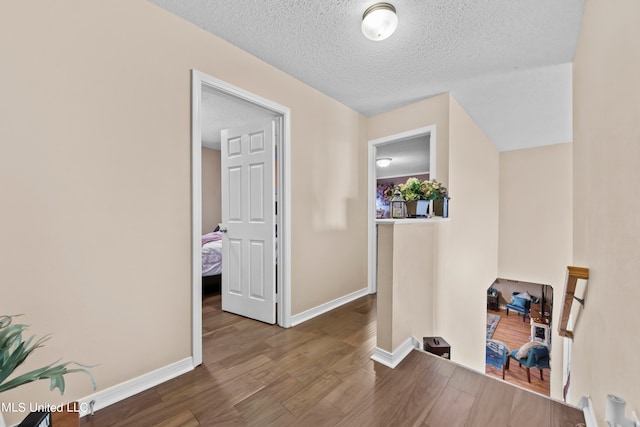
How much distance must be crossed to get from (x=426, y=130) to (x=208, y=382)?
3.09 meters

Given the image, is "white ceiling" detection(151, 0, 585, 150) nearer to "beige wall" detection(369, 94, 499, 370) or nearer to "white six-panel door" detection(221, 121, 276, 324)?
"beige wall" detection(369, 94, 499, 370)

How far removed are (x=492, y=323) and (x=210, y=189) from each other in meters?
8.38

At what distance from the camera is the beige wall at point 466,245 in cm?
281

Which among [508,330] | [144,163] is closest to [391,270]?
[144,163]

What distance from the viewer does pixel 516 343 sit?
6.49 meters

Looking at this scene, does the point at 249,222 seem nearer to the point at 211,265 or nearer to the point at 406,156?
the point at 211,265

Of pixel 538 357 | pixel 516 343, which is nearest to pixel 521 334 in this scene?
pixel 516 343

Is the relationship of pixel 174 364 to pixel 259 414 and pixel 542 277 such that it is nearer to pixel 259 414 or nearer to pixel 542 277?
pixel 259 414

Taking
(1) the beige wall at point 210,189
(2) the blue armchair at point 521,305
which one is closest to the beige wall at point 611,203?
(1) the beige wall at point 210,189

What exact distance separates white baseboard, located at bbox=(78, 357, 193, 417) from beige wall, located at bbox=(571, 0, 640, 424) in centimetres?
219

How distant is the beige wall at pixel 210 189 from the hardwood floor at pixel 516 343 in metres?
6.80

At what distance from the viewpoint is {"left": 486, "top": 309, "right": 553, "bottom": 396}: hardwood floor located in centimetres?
527

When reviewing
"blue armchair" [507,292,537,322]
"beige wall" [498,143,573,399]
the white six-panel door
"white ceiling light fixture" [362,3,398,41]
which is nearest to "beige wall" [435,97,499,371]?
"beige wall" [498,143,573,399]

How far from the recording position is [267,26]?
1.81m
